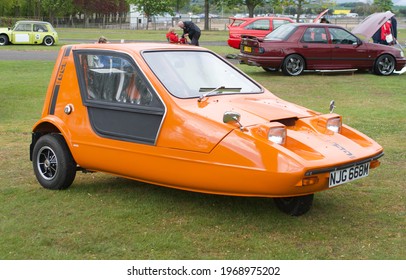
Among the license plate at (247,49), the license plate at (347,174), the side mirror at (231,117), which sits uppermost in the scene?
the side mirror at (231,117)

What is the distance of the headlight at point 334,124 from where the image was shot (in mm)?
5812

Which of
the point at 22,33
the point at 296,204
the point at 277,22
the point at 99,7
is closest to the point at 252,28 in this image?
the point at 277,22

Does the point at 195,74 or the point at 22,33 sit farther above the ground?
the point at 195,74

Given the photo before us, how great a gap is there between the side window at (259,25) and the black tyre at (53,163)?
63.0ft

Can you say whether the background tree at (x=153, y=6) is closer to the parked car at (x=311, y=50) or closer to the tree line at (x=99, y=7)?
the tree line at (x=99, y=7)

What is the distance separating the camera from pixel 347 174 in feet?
17.4

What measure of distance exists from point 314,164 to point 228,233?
93 centimetres

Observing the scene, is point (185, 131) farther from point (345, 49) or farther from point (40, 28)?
point (40, 28)

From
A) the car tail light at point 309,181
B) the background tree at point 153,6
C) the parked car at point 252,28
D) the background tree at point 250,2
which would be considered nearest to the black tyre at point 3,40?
the parked car at point 252,28

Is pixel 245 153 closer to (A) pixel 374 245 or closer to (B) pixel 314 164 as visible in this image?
(B) pixel 314 164

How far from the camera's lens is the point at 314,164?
501 centimetres

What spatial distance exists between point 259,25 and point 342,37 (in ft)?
22.9

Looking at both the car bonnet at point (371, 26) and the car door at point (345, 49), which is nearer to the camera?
the car door at point (345, 49)

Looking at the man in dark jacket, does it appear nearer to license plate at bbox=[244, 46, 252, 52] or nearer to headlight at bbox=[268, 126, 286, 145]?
license plate at bbox=[244, 46, 252, 52]
